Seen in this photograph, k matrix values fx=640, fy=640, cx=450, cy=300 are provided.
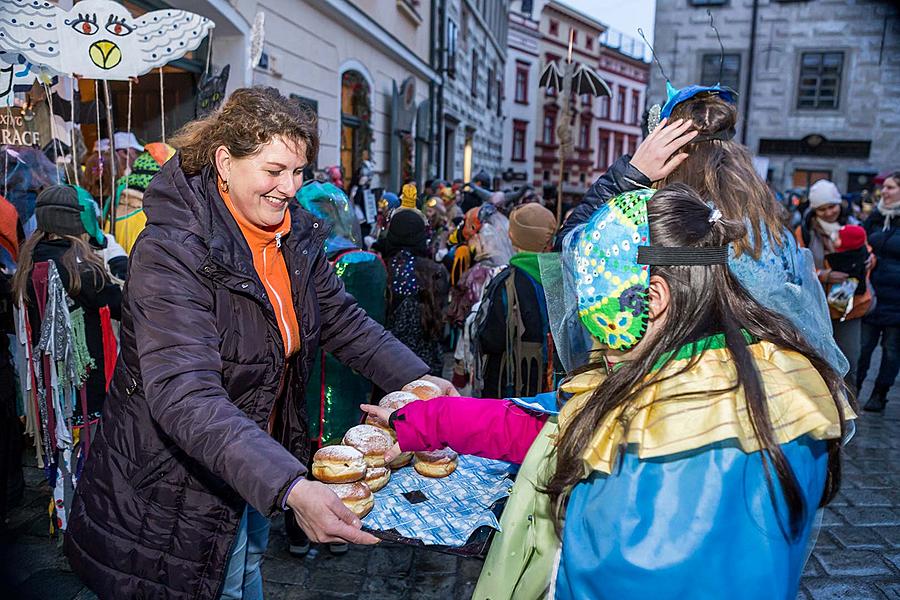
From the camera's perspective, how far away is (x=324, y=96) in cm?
1034

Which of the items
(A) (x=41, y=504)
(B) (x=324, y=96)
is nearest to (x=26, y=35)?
(A) (x=41, y=504)

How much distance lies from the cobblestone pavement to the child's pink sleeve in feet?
5.20

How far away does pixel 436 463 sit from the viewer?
2.08m

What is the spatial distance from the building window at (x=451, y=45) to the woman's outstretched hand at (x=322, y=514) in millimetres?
18086

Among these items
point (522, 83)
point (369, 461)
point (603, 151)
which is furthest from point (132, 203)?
point (603, 151)

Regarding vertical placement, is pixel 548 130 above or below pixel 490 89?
below

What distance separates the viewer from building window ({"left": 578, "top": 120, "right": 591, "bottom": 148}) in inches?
1786

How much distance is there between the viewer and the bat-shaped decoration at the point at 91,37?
3475 mm

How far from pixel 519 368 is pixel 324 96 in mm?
8177

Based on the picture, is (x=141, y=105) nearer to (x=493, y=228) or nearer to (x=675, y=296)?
(x=493, y=228)

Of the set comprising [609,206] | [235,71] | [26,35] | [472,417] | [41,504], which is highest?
[235,71]

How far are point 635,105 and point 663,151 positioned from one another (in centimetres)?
5547

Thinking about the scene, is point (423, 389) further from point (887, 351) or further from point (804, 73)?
point (804, 73)

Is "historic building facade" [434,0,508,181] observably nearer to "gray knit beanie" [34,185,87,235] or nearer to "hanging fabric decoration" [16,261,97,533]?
"gray knit beanie" [34,185,87,235]
